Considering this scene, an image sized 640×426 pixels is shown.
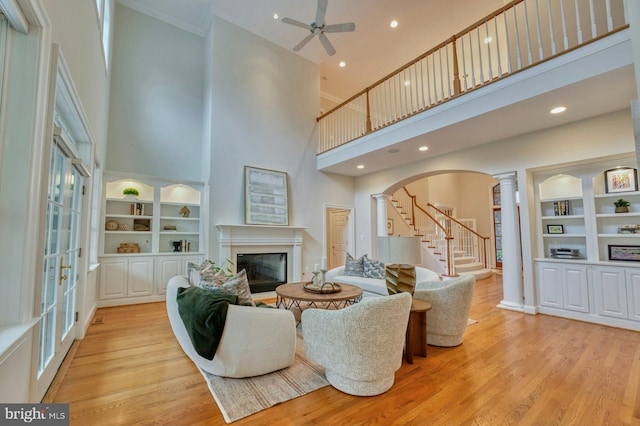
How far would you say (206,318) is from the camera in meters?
2.26

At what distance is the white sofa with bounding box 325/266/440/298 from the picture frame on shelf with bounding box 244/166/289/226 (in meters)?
1.70

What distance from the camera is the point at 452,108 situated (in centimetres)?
422

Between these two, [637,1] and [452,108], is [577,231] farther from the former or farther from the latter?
[637,1]

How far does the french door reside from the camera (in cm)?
220

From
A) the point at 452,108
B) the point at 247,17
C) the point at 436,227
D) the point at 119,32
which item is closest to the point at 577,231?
the point at 452,108

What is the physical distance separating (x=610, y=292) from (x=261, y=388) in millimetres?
4805

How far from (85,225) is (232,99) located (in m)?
3.71

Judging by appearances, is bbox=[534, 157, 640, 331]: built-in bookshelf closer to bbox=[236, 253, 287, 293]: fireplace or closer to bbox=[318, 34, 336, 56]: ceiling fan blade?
bbox=[318, 34, 336, 56]: ceiling fan blade

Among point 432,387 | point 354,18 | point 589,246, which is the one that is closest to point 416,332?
point 432,387

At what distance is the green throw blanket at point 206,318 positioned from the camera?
7.40 ft

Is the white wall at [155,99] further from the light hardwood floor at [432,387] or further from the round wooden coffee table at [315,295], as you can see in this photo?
the round wooden coffee table at [315,295]

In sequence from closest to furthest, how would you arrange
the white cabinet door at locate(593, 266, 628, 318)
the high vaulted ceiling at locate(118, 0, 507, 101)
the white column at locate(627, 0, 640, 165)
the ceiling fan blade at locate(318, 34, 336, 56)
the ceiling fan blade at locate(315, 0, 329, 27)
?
the white column at locate(627, 0, 640, 165) → the white cabinet door at locate(593, 266, 628, 318) → the ceiling fan blade at locate(315, 0, 329, 27) → the ceiling fan blade at locate(318, 34, 336, 56) → the high vaulted ceiling at locate(118, 0, 507, 101)

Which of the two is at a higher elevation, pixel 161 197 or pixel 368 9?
pixel 368 9

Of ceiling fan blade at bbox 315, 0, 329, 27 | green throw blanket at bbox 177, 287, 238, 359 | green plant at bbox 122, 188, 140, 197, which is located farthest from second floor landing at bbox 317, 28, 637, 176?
green plant at bbox 122, 188, 140, 197
